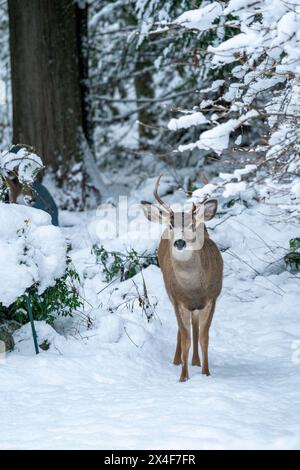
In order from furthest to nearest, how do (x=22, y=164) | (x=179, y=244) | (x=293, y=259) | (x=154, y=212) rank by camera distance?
(x=293, y=259), (x=22, y=164), (x=154, y=212), (x=179, y=244)

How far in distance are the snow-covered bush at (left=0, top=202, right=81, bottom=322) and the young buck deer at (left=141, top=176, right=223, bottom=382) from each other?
80 centimetres

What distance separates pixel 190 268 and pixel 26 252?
48.9 inches

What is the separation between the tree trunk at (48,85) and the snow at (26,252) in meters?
4.91

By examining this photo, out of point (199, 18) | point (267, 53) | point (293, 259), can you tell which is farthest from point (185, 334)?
point (293, 259)

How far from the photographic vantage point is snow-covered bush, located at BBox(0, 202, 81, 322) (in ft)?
21.6

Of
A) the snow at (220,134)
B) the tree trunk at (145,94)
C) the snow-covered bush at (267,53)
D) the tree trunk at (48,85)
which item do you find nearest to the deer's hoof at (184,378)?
the snow-covered bush at (267,53)

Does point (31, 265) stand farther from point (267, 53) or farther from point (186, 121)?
point (267, 53)

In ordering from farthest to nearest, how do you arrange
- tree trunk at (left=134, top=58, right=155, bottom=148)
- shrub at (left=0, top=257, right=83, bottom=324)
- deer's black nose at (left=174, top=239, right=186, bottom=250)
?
tree trunk at (left=134, top=58, right=155, bottom=148) < shrub at (left=0, top=257, right=83, bottom=324) < deer's black nose at (left=174, top=239, right=186, bottom=250)

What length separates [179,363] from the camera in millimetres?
7203

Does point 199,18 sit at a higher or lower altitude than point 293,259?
higher

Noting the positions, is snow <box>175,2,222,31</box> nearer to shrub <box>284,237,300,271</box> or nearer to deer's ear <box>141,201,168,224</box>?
deer's ear <box>141,201,168,224</box>

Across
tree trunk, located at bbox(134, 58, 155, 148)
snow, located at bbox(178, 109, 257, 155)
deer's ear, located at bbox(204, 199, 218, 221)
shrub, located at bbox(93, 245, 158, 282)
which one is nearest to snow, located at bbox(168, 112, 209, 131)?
snow, located at bbox(178, 109, 257, 155)

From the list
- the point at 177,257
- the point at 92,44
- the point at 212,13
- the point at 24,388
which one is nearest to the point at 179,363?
the point at 177,257

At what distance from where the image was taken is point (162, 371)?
22.6 ft
